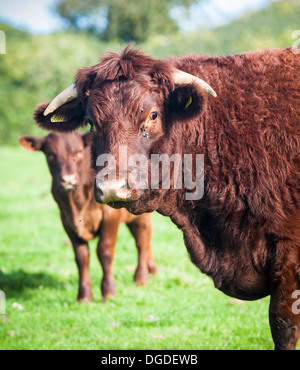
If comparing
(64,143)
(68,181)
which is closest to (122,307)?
(68,181)

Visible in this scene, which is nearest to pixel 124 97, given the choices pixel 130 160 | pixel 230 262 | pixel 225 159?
Answer: pixel 130 160

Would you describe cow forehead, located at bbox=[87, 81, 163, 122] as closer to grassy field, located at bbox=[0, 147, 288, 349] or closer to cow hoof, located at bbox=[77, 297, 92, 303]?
grassy field, located at bbox=[0, 147, 288, 349]

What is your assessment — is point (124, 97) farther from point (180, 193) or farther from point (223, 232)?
point (223, 232)

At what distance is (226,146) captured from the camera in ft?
10.6

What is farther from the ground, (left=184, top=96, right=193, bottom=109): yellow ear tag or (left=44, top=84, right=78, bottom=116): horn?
(left=44, top=84, right=78, bottom=116): horn

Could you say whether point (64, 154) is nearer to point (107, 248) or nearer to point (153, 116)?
point (107, 248)

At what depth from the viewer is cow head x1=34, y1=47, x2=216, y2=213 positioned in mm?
2945

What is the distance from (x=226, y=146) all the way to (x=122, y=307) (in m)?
2.91

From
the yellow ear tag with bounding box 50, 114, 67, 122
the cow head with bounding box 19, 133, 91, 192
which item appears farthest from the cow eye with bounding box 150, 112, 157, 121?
the cow head with bounding box 19, 133, 91, 192

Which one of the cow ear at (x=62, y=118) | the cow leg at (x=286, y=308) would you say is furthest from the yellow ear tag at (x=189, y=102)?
the cow leg at (x=286, y=308)

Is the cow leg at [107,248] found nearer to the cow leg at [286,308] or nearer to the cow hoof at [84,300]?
the cow hoof at [84,300]

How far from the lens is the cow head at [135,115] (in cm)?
295
